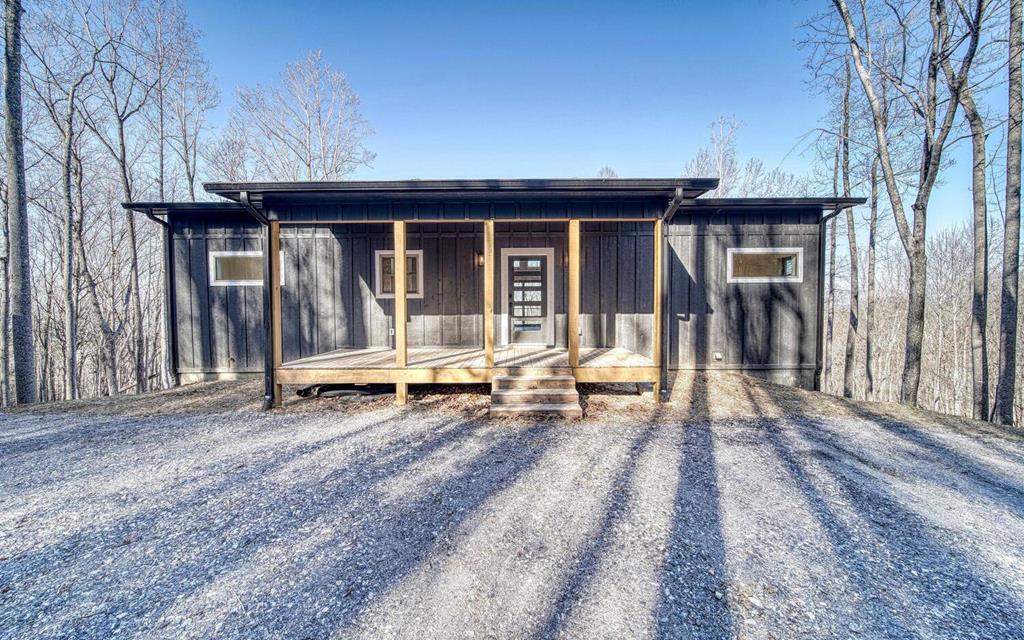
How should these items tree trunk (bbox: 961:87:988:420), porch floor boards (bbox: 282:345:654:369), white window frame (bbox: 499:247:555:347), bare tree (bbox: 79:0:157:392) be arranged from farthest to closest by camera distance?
bare tree (bbox: 79:0:157:392)
white window frame (bbox: 499:247:555:347)
tree trunk (bbox: 961:87:988:420)
porch floor boards (bbox: 282:345:654:369)

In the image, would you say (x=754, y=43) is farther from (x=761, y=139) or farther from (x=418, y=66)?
(x=418, y=66)

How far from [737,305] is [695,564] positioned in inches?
218

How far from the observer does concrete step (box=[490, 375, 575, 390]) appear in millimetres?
4738

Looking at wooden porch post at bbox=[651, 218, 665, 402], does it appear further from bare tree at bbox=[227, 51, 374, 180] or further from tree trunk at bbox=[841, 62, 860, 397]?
bare tree at bbox=[227, 51, 374, 180]

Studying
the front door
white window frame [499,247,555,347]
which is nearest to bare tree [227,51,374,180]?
white window frame [499,247,555,347]

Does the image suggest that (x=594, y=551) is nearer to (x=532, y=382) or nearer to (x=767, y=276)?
(x=532, y=382)

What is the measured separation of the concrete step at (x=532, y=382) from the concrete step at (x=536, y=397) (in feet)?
0.33

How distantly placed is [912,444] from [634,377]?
106 inches

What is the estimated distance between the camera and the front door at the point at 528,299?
21.4 ft

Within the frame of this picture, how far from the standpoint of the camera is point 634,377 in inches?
193

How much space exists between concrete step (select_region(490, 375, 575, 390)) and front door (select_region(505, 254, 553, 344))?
1822mm

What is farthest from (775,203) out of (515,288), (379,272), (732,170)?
(732,170)

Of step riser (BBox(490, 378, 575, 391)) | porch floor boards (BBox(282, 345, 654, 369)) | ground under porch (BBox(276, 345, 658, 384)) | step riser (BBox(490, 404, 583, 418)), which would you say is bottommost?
step riser (BBox(490, 404, 583, 418))

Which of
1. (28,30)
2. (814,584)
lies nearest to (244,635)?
(814,584)
